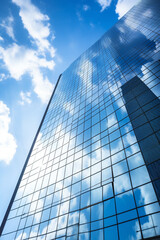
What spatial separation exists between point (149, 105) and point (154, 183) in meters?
9.06

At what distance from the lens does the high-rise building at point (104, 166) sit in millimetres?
12430

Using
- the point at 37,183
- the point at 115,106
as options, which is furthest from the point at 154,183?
the point at 37,183

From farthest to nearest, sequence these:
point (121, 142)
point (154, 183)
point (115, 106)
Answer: point (115, 106) < point (121, 142) < point (154, 183)

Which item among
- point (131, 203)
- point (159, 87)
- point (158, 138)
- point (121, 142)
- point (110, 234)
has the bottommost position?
point (110, 234)

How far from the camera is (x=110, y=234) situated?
12.0 meters

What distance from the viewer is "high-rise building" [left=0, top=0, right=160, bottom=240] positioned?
489 inches

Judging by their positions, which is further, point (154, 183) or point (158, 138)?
point (158, 138)

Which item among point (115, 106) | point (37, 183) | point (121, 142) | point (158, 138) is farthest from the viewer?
point (37, 183)

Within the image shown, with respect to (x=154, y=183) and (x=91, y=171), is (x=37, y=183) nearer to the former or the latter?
(x=91, y=171)

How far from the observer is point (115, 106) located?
23.0 metres

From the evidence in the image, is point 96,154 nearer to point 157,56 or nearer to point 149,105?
point 149,105

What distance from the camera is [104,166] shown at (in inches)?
677

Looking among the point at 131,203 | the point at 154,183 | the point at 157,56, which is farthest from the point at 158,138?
the point at 157,56

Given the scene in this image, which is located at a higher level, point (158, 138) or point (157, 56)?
point (157, 56)
